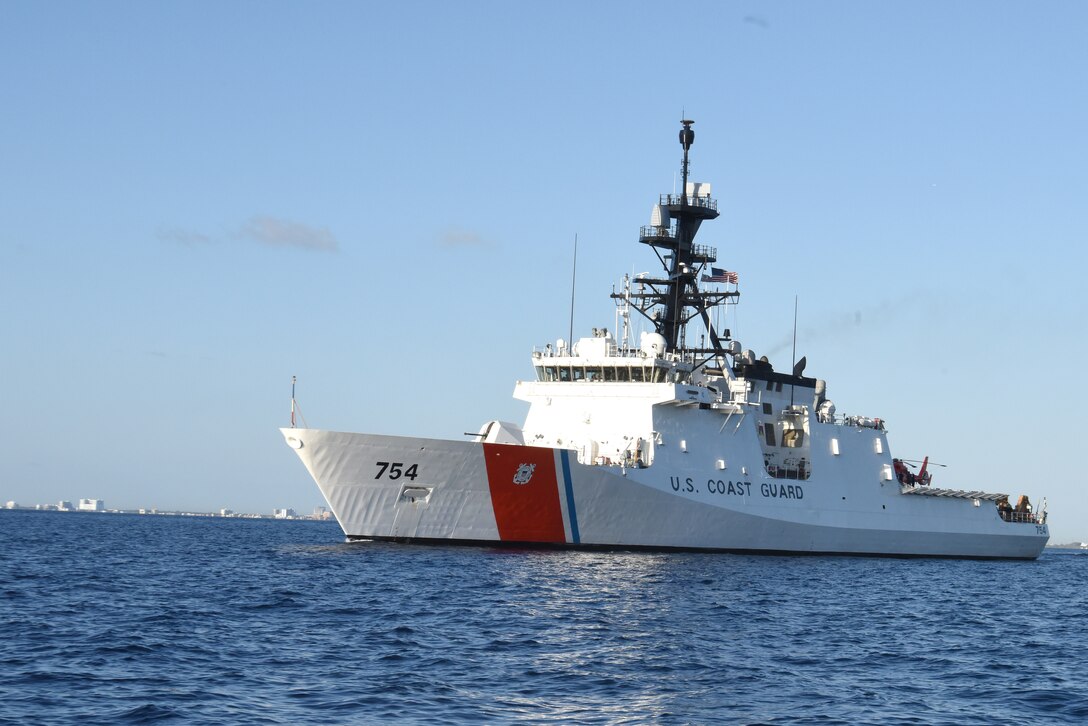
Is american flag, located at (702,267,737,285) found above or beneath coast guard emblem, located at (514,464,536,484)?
above

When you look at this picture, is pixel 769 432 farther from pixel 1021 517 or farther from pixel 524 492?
pixel 1021 517

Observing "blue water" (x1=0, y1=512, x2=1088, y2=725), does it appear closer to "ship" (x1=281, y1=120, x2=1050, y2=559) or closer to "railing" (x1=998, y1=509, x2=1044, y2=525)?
"ship" (x1=281, y1=120, x2=1050, y2=559)

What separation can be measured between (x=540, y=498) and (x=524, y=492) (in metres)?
0.46

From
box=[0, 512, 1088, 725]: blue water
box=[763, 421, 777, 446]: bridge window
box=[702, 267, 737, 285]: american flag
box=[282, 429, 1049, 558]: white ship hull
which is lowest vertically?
box=[0, 512, 1088, 725]: blue water

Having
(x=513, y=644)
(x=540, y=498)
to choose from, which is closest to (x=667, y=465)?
(x=540, y=498)

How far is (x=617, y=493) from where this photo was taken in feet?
98.5

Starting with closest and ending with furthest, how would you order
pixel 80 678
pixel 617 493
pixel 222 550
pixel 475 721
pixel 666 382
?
pixel 475 721
pixel 80 678
pixel 617 493
pixel 666 382
pixel 222 550

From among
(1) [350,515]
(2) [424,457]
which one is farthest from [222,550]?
(2) [424,457]

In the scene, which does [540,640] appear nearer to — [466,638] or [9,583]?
[466,638]

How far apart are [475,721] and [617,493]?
18387mm

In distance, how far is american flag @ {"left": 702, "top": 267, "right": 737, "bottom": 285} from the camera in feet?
122

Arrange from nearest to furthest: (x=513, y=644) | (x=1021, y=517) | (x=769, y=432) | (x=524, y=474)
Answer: (x=513, y=644) → (x=524, y=474) → (x=769, y=432) → (x=1021, y=517)

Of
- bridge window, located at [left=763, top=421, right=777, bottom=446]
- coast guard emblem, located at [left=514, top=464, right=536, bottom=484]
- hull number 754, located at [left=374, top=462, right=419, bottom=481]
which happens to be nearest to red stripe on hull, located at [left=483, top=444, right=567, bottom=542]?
coast guard emblem, located at [left=514, top=464, right=536, bottom=484]

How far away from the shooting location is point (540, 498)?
95.2ft
